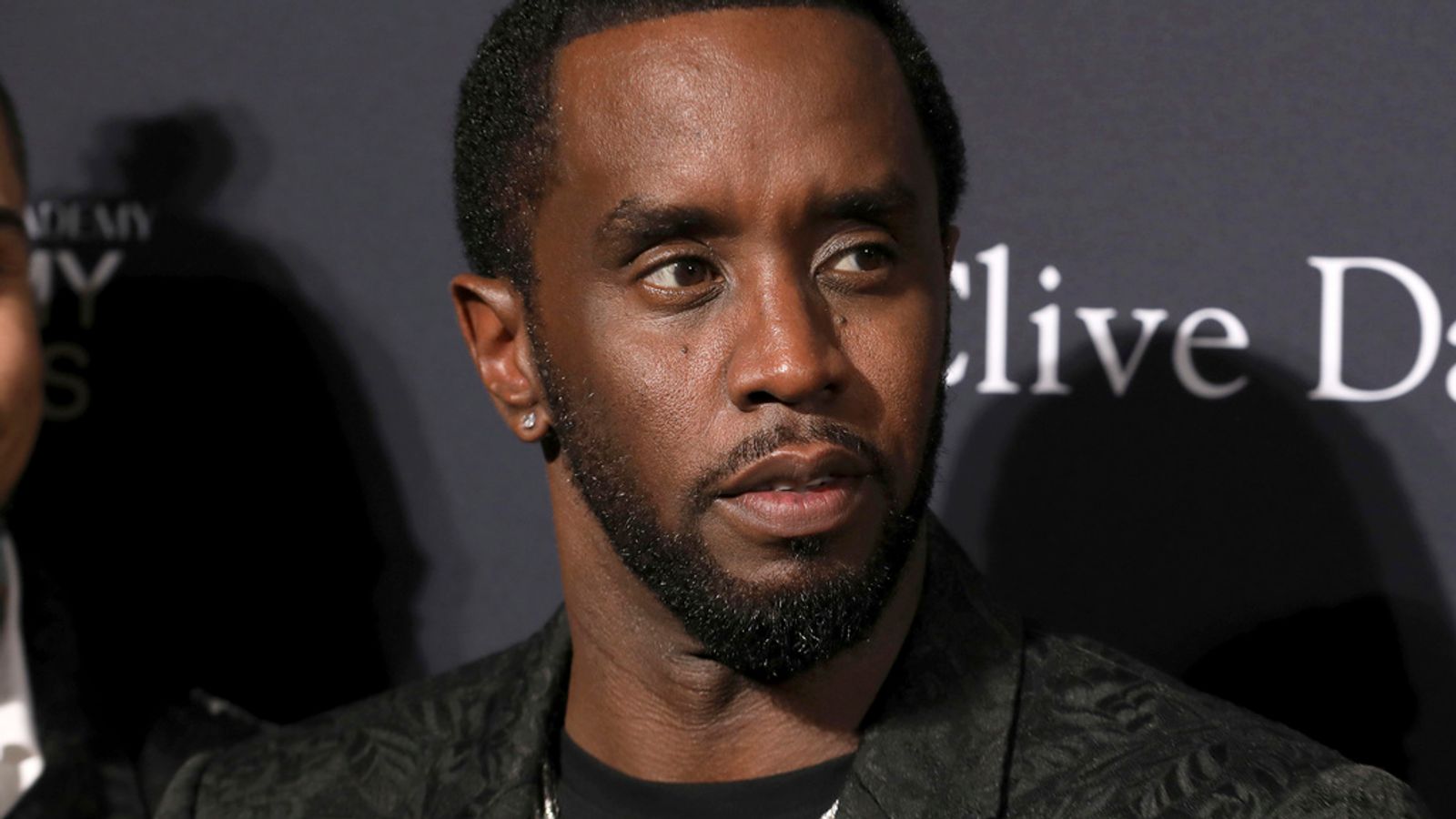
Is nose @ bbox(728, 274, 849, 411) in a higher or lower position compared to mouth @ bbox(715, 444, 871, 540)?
higher

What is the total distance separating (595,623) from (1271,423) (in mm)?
669

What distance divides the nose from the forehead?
74 mm

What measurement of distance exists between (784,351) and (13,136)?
3.03ft

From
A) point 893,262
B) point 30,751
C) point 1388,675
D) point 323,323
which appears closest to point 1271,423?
point 1388,675

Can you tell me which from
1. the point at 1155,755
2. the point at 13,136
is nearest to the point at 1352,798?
the point at 1155,755

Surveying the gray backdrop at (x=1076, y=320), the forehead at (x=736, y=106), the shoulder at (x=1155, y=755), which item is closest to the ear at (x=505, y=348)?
the forehead at (x=736, y=106)

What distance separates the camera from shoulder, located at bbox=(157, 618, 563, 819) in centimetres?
146

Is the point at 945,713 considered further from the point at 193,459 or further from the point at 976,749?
the point at 193,459

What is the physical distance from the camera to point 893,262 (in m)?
1.28

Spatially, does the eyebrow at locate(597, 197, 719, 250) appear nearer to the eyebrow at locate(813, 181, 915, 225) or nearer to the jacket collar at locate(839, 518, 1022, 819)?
the eyebrow at locate(813, 181, 915, 225)

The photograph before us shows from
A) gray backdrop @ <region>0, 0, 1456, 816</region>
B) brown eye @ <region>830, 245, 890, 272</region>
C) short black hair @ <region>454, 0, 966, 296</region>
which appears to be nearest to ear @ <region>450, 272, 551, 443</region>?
short black hair @ <region>454, 0, 966, 296</region>

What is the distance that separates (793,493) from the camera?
1.21 m

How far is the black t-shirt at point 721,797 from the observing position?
4.29 ft

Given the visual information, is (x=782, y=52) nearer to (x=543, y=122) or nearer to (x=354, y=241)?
(x=543, y=122)
